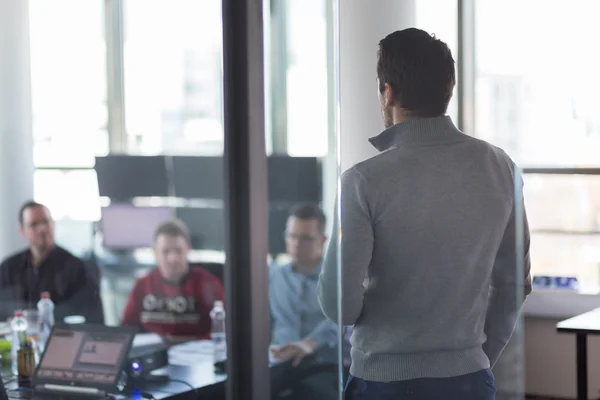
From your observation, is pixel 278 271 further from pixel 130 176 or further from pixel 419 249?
pixel 130 176

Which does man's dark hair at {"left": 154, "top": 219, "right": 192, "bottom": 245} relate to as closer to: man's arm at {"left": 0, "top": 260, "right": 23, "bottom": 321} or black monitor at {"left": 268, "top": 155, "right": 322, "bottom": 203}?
man's arm at {"left": 0, "top": 260, "right": 23, "bottom": 321}

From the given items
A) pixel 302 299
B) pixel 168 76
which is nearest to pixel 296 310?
pixel 302 299

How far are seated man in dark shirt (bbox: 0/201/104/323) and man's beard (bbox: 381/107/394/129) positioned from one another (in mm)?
2277

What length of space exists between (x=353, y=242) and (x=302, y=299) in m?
0.22

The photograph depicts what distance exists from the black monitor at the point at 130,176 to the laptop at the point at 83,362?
1.90 meters

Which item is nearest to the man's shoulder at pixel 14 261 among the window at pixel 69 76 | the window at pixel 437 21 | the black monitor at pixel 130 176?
the black monitor at pixel 130 176

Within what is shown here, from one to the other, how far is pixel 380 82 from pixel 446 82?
110 mm

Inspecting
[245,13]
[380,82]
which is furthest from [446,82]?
[245,13]

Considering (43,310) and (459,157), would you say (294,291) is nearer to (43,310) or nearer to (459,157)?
(459,157)

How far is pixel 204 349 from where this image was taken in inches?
108

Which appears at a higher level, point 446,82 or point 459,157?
point 446,82

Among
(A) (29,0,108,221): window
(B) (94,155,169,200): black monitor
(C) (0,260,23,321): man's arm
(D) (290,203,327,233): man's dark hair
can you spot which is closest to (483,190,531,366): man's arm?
(D) (290,203,327,233): man's dark hair

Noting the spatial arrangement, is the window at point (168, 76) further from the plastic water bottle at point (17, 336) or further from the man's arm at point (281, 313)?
the man's arm at point (281, 313)

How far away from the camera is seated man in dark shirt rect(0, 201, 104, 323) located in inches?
136
